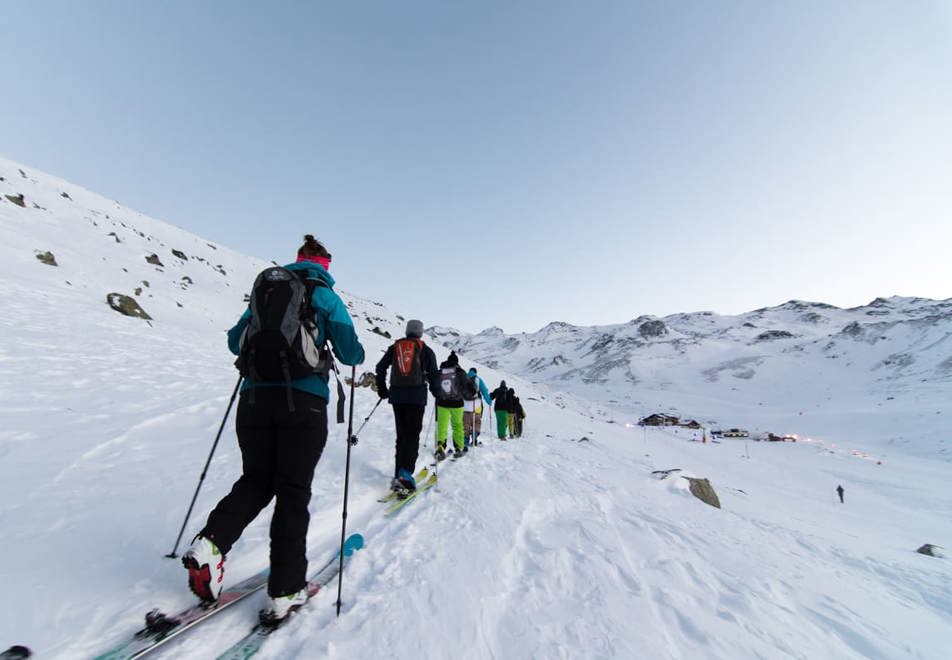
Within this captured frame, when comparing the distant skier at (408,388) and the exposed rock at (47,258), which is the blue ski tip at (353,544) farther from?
the exposed rock at (47,258)

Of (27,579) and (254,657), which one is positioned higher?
(27,579)

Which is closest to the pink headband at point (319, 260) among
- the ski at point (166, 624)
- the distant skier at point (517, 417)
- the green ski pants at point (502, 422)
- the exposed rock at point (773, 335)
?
the ski at point (166, 624)

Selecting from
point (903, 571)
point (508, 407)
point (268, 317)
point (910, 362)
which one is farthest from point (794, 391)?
point (268, 317)

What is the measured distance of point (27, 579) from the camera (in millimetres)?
2645

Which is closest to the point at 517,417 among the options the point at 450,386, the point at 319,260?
the point at 450,386

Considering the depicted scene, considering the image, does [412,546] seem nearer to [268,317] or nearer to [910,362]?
[268,317]

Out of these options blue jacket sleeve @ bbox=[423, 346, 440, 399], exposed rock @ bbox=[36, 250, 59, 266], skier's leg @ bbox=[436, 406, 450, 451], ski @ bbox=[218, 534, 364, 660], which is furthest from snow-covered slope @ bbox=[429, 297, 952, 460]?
exposed rock @ bbox=[36, 250, 59, 266]

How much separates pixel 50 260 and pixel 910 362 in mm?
148421

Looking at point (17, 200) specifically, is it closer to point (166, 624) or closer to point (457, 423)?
point (457, 423)

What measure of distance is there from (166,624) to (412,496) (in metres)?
3.18

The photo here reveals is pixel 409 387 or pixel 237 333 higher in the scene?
pixel 237 333

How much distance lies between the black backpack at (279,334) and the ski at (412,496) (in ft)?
8.91

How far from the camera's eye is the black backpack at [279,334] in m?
2.80

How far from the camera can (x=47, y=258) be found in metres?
18.8
